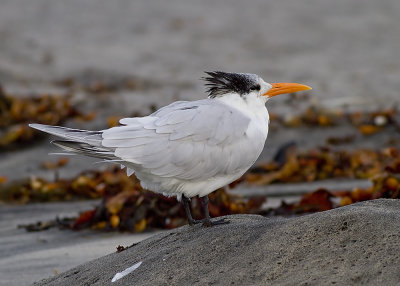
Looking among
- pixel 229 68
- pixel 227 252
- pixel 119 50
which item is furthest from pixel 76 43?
pixel 227 252

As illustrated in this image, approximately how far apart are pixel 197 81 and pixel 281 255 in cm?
855

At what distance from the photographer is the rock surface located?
2986mm

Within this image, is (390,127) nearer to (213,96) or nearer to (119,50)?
(213,96)

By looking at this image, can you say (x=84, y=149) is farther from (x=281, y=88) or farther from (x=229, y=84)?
(x=281, y=88)

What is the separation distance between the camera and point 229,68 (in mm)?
12102

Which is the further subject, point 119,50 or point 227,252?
point 119,50

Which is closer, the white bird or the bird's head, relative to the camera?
the white bird

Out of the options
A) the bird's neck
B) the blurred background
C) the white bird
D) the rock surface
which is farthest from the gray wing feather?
the blurred background

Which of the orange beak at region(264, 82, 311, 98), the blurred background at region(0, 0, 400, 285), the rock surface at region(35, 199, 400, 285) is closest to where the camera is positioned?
the rock surface at region(35, 199, 400, 285)

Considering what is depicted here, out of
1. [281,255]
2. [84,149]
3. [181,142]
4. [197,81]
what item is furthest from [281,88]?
[197,81]

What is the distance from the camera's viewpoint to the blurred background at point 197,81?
21.7ft

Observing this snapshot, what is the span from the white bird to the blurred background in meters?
1.02

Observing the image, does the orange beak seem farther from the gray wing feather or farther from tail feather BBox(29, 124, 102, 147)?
tail feather BBox(29, 124, 102, 147)

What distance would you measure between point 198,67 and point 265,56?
1.28m
